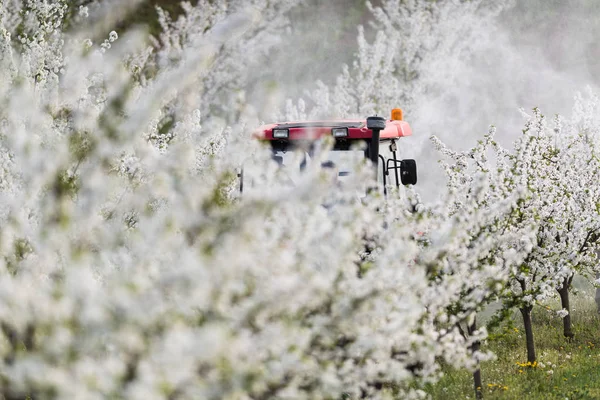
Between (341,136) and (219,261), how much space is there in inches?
203

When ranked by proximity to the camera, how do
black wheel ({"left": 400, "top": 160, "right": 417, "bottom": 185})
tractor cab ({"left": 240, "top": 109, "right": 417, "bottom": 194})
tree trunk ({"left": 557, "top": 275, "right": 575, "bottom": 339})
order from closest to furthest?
black wheel ({"left": 400, "top": 160, "right": 417, "bottom": 185}) → tractor cab ({"left": 240, "top": 109, "right": 417, "bottom": 194}) → tree trunk ({"left": 557, "top": 275, "right": 575, "bottom": 339})

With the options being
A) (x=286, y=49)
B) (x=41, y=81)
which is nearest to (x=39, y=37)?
→ (x=41, y=81)

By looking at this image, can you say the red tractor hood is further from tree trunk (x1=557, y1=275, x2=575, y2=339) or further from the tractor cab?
tree trunk (x1=557, y1=275, x2=575, y2=339)

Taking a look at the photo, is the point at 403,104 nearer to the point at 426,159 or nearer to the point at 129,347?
the point at 426,159

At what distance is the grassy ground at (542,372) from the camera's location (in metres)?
6.93

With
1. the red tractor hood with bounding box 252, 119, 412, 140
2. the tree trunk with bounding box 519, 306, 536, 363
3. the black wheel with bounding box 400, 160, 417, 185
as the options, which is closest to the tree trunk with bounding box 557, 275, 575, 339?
the tree trunk with bounding box 519, 306, 536, 363

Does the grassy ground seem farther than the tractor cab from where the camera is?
No

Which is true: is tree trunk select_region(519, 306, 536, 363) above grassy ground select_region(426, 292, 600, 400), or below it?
above

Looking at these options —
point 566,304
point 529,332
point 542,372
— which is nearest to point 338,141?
point 529,332

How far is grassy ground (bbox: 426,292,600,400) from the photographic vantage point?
22.7ft

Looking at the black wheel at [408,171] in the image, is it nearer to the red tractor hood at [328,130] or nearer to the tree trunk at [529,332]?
the red tractor hood at [328,130]

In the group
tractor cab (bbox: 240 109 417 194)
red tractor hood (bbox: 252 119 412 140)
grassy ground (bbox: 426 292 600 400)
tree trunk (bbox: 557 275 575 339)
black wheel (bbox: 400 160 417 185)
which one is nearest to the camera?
black wheel (bbox: 400 160 417 185)

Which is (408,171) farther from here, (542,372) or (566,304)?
(566,304)

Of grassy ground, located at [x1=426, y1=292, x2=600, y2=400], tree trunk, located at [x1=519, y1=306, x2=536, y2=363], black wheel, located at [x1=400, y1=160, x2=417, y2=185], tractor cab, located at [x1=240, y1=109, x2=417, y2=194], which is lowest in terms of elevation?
grassy ground, located at [x1=426, y1=292, x2=600, y2=400]
